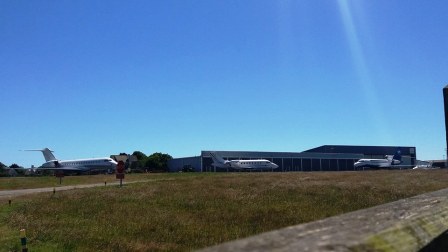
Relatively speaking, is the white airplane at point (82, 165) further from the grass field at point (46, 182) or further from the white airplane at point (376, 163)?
the white airplane at point (376, 163)

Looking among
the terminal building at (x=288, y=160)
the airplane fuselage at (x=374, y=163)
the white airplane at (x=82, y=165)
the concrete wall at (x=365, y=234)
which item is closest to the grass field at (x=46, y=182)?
the white airplane at (x=82, y=165)

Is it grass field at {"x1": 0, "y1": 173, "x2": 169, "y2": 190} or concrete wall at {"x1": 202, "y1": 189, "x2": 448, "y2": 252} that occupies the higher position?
concrete wall at {"x1": 202, "y1": 189, "x2": 448, "y2": 252}

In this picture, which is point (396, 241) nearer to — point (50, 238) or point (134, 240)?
point (134, 240)

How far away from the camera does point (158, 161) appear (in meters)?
153

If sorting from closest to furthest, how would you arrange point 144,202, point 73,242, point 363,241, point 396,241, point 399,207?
point 363,241 < point 396,241 < point 399,207 < point 73,242 < point 144,202

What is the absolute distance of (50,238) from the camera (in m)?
14.0

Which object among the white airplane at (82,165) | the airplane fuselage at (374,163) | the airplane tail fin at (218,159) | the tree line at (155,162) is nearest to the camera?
the white airplane at (82,165)

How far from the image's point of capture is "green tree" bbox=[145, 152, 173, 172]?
150 metres

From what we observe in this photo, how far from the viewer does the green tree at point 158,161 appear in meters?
150

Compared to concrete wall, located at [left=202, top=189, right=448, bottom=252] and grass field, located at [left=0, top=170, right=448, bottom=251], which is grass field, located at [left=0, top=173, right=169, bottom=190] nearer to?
grass field, located at [left=0, top=170, right=448, bottom=251]

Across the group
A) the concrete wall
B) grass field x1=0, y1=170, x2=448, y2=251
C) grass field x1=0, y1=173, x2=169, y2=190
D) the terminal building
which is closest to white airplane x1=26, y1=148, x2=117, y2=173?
grass field x1=0, y1=173, x2=169, y2=190

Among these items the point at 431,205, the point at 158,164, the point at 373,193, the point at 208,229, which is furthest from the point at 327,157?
the point at 431,205

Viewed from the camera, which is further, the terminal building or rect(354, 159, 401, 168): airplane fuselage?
the terminal building

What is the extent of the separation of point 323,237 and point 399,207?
1.52 meters
